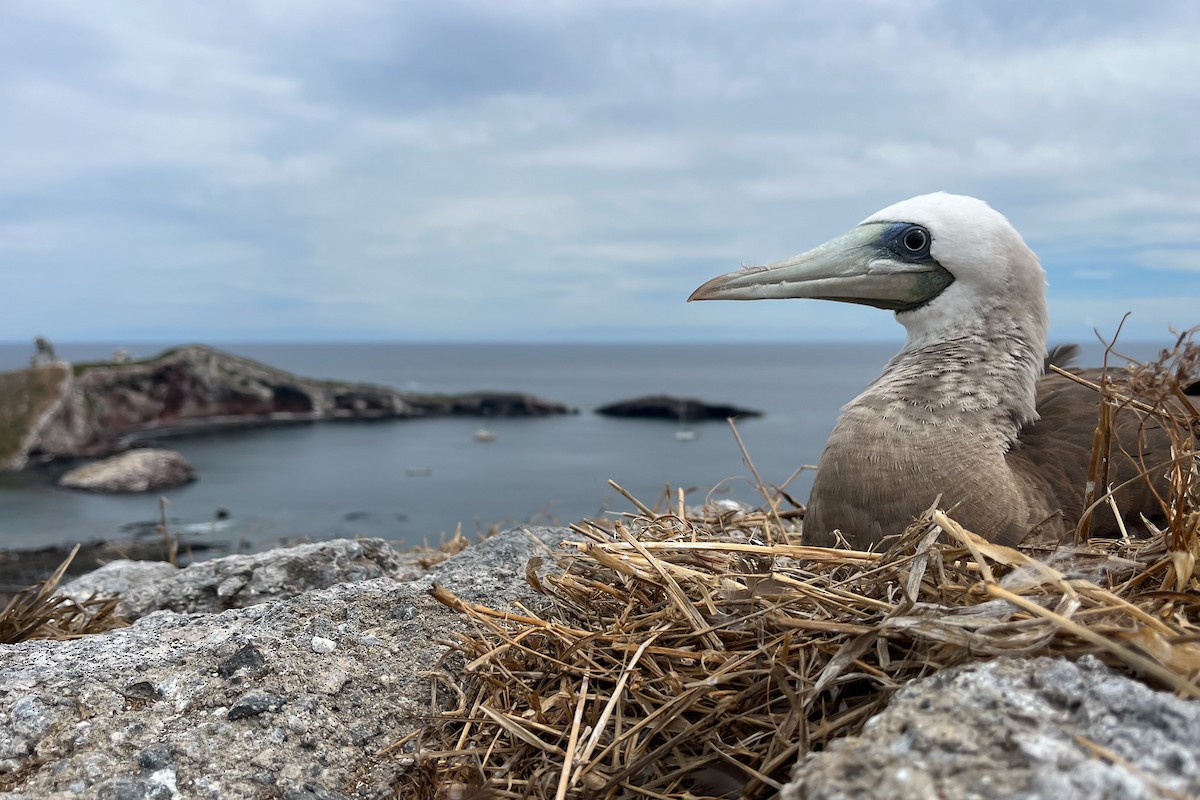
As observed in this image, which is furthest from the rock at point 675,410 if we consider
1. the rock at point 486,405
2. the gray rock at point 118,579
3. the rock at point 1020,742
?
the rock at point 1020,742

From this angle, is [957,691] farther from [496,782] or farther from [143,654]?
[143,654]

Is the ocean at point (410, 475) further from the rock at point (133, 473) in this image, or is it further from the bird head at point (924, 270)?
the bird head at point (924, 270)

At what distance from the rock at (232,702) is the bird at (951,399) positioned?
157 centimetres

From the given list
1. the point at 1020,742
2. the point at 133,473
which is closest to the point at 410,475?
the point at 133,473

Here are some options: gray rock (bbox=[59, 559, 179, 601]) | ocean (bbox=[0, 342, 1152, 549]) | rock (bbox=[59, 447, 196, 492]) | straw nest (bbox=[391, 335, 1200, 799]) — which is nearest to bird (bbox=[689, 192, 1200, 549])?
straw nest (bbox=[391, 335, 1200, 799])

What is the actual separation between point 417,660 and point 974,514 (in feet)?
7.34

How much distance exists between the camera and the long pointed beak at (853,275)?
3.92 m

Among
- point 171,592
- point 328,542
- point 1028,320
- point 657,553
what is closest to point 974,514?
point 1028,320

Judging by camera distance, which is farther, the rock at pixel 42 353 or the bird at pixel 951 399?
the rock at pixel 42 353

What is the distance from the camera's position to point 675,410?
124m

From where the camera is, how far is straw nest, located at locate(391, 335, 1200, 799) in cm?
193

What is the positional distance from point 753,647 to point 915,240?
2.44m

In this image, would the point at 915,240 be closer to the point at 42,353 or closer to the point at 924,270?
the point at 924,270

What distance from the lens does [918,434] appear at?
11.6 ft
